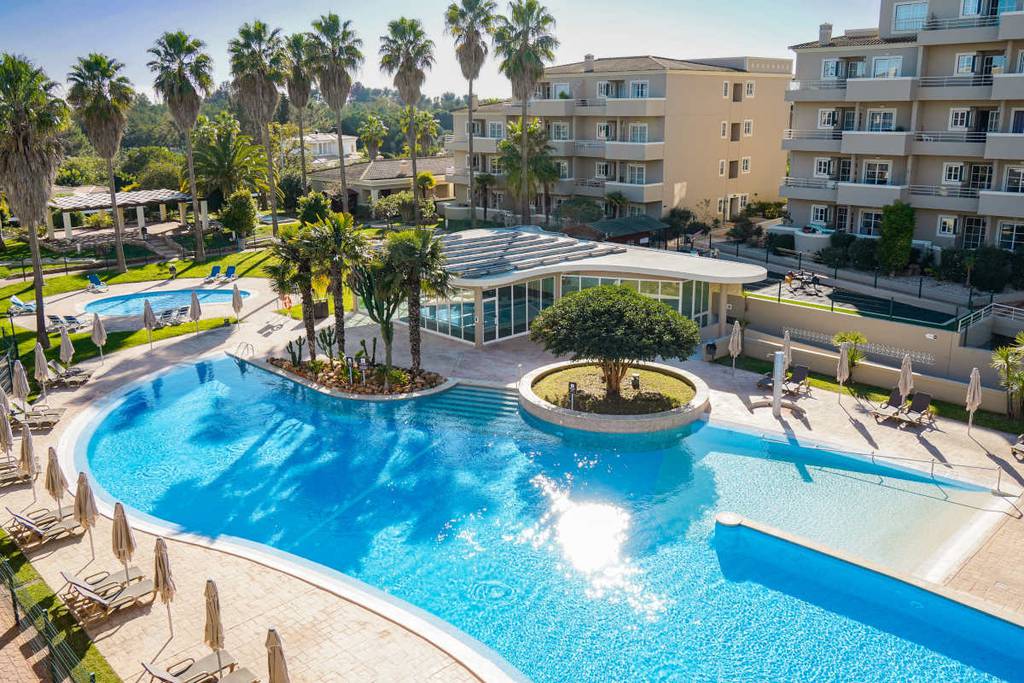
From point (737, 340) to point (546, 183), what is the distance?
27.3 meters

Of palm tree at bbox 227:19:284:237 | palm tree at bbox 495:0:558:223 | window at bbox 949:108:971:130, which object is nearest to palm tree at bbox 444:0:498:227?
palm tree at bbox 495:0:558:223

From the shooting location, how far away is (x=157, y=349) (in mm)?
32781

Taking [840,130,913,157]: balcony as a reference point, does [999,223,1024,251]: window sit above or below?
below

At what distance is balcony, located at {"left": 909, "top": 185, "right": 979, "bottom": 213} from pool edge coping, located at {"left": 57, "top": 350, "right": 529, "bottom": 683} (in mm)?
35299

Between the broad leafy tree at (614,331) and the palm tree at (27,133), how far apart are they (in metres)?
18.9

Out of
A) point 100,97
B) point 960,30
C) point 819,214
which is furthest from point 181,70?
point 960,30

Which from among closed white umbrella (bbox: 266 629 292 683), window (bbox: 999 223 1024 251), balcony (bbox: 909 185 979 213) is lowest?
closed white umbrella (bbox: 266 629 292 683)

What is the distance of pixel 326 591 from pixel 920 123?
128ft

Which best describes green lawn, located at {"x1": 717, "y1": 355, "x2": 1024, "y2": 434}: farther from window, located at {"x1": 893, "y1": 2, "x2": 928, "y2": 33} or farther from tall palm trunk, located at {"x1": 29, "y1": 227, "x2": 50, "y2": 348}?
Answer: tall palm trunk, located at {"x1": 29, "y1": 227, "x2": 50, "y2": 348}

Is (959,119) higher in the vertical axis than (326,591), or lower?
higher

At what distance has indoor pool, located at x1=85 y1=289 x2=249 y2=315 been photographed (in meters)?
39.0

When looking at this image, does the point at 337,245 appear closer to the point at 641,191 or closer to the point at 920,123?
the point at 641,191

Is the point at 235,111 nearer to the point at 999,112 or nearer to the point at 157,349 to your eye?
the point at 157,349

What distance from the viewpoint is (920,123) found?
41531mm
